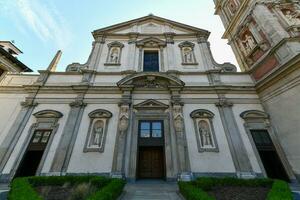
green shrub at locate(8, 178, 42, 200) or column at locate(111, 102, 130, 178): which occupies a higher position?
column at locate(111, 102, 130, 178)

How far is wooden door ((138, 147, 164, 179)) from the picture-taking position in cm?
978

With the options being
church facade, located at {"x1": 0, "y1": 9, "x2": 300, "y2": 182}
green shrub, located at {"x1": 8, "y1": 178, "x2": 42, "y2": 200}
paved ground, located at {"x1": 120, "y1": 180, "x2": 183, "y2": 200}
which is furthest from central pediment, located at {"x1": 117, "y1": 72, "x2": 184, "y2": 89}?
green shrub, located at {"x1": 8, "y1": 178, "x2": 42, "y2": 200}

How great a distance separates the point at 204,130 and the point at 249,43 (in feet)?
29.7

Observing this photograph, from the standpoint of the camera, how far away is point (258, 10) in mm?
12680

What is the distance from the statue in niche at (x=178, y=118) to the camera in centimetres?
998

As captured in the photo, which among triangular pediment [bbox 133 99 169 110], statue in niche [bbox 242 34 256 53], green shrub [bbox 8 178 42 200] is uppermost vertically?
statue in niche [bbox 242 34 256 53]

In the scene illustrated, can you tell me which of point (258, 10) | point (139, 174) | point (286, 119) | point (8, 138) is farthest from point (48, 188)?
point (258, 10)

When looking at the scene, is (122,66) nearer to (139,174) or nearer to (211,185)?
(139,174)

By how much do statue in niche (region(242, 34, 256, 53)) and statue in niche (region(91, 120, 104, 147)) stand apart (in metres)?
13.1

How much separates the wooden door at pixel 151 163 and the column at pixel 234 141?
425cm

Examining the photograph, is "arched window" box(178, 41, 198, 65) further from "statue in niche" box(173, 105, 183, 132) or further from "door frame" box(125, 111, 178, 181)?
"door frame" box(125, 111, 178, 181)

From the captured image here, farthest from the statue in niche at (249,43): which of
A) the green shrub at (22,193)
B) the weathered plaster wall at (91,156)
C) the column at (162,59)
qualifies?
the green shrub at (22,193)

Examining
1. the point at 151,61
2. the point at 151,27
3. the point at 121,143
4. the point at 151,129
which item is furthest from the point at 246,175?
the point at 151,27

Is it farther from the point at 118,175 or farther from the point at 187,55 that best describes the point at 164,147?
the point at 187,55
